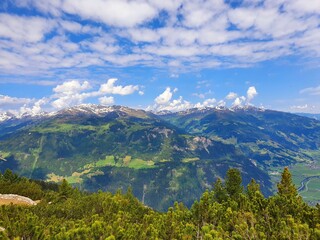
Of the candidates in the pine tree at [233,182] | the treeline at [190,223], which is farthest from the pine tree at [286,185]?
the treeline at [190,223]

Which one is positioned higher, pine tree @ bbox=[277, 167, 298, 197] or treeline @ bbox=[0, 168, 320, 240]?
pine tree @ bbox=[277, 167, 298, 197]

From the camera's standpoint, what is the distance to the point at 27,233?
3431cm

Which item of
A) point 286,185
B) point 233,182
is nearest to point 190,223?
point 286,185

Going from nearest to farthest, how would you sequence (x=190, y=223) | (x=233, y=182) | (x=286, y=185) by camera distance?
1. (x=190, y=223)
2. (x=286, y=185)
3. (x=233, y=182)

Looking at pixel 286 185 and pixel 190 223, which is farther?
pixel 286 185

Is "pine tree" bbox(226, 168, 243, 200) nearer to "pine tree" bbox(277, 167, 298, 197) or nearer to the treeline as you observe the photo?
"pine tree" bbox(277, 167, 298, 197)

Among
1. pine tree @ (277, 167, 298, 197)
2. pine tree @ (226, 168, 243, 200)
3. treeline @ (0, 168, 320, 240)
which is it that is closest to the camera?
treeline @ (0, 168, 320, 240)

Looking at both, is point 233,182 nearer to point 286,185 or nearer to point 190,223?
point 286,185

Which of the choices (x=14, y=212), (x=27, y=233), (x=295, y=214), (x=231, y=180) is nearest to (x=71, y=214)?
(x=14, y=212)

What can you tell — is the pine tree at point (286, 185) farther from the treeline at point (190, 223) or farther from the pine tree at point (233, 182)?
Result: the treeline at point (190, 223)

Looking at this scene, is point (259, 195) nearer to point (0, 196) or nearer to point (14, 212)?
point (14, 212)

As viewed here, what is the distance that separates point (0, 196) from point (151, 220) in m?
76.5

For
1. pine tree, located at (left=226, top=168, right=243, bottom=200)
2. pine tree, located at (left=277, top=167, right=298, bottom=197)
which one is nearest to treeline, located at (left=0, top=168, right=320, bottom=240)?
pine tree, located at (left=277, top=167, right=298, bottom=197)

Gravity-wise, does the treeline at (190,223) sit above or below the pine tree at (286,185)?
below
